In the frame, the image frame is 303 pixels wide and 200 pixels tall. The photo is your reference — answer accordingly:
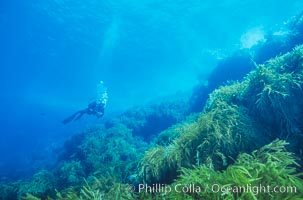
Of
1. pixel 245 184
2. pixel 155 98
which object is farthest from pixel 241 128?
pixel 155 98

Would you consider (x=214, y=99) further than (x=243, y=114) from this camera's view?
Yes

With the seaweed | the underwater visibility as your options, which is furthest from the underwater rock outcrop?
the seaweed

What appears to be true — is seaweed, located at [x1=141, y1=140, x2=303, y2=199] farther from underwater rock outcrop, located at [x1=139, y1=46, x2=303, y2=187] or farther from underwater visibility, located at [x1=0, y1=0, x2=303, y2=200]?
underwater rock outcrop, located at [x1=139, y1=46, x2=303, y2=187]

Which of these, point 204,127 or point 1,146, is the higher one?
point 1,146

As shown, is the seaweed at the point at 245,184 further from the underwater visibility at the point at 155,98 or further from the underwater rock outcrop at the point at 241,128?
the underwater rock outcrop at the point at 241,128

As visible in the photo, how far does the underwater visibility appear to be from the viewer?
4652mm

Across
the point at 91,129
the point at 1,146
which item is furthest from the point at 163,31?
the point at 1,146

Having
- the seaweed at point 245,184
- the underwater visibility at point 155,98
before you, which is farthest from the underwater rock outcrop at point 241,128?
the seaweed at point 245,184

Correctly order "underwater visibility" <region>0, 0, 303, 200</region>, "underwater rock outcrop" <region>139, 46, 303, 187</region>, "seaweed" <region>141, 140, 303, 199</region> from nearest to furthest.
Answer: "seaweed" <region>141, 140, 303, 199</region>, "underwater visibility" <region>0, 0, 303, 200</region>, "underwater rock outcrop" <region>139, 46, 303, 187</region>

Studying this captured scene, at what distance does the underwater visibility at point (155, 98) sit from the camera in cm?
465

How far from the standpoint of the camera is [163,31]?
137 ft

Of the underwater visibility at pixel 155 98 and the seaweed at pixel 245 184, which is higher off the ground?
the underwater visibility at pixel 155 98

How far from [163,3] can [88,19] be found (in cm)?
1052

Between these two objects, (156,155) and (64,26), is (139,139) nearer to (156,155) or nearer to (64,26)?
(156,155)
